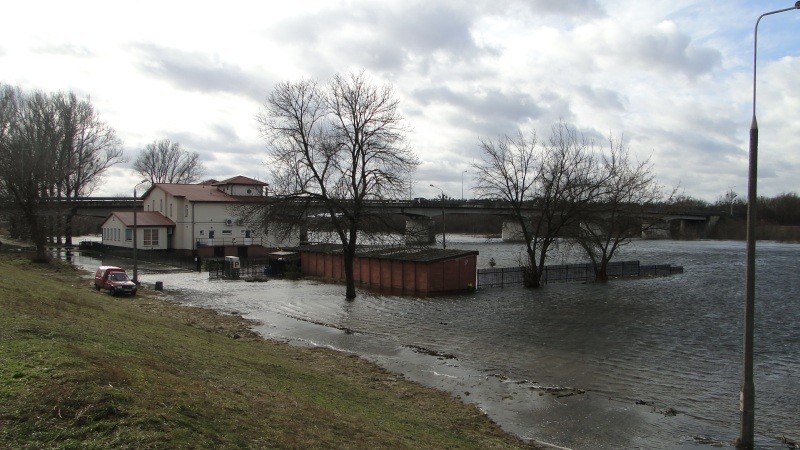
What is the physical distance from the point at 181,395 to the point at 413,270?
31.0 m

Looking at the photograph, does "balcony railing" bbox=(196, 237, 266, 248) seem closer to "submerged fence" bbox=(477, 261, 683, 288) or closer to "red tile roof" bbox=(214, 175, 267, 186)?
"red tile roof" bbox=(214, 175, 267, 186)

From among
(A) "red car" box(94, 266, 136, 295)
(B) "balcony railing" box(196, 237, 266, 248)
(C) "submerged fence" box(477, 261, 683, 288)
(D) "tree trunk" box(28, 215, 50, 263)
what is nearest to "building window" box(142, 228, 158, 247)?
(B) "balcony railing" box(196, 237, 266, 248)

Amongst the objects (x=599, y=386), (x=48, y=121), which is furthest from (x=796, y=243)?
(x=48, y=121)

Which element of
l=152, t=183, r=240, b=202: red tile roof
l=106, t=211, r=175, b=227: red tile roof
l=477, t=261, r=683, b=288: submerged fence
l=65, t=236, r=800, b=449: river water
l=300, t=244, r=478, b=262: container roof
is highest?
l=152, t=183, r=240, b=202: red tile roof

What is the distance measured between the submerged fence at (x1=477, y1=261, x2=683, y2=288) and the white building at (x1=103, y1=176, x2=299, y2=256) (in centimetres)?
3078

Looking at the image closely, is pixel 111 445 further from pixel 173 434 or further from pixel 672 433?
pixel 672 433

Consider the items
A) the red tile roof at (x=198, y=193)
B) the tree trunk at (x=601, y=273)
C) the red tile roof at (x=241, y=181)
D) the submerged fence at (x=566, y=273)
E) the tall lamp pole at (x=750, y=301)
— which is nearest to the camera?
the tall lamp pole at (x=750, y=301)

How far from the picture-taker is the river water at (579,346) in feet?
46.2

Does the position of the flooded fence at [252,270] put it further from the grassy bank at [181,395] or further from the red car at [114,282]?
the grassy bank at [181,395]

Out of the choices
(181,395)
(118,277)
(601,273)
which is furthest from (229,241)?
(181,395)

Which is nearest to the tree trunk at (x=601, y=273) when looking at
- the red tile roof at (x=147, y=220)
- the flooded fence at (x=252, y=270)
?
the flooded fence at (x=252, y=270)

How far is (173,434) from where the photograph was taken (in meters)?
7.40

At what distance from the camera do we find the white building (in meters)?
68.1

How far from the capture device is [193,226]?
223 feet
